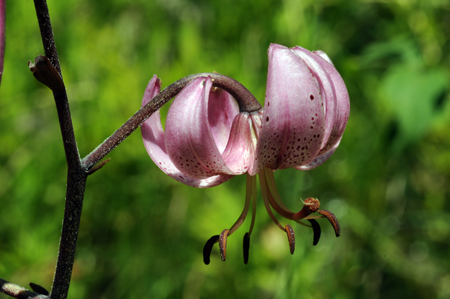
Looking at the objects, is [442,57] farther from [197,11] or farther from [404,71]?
[197,11]

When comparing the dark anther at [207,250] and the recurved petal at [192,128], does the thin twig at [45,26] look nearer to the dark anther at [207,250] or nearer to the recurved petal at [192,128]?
the recurved petal at [192,128]

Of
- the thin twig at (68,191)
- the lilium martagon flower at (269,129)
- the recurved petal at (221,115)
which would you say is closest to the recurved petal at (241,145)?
the lilium martagon flower at (269,129)

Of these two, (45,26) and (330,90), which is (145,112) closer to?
(45,26)

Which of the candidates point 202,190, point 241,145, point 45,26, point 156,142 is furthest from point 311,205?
point 202,190

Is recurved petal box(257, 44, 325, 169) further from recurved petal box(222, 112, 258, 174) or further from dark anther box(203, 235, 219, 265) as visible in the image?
dark anther box(203, 235, 219, 265)

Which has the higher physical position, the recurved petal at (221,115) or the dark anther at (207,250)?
the recurved petal at (221,115)

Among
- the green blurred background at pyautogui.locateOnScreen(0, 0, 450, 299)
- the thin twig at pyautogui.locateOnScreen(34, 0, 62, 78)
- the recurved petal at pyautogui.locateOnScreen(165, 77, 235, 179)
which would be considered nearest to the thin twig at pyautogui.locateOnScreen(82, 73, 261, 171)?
the recurved petal at pyautogui.locateOnScreen(165, 77, 235, 179)
